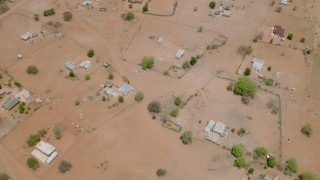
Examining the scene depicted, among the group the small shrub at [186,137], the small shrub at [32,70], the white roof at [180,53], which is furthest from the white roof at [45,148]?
the white roof at [180,53]

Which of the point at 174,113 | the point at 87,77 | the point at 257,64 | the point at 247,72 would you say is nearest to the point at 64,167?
the point at 87,77

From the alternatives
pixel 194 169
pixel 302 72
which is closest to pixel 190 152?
pixel 194 169

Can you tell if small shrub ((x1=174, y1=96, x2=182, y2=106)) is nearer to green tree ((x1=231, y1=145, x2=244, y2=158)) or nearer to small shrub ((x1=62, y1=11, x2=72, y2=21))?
green tree ((x1=231, y1=145, x2=244, y2=158))

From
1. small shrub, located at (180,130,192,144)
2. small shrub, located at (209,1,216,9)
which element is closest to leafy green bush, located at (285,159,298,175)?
small shrub, located at (180,130,192,144)

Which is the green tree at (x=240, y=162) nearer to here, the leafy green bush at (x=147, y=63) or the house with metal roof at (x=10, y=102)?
the leafy green bush at (x=147, y=63)

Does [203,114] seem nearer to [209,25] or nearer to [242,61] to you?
[242,61]
